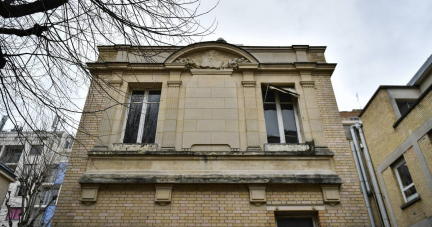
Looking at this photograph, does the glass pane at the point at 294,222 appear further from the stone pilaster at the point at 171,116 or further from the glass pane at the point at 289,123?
Answer: the stone pilaster at the point at 171,116

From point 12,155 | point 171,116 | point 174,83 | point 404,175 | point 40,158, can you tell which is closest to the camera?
point 171,116

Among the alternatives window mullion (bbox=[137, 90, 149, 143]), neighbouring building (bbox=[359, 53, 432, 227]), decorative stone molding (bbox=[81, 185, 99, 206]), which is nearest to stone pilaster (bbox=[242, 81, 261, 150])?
window mullion (bbox=[137, 90, 149, 143])

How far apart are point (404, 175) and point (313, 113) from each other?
8911 mm

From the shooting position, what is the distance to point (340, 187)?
6.88 m

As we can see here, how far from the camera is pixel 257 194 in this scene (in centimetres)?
668

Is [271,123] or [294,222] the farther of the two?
[271,123]

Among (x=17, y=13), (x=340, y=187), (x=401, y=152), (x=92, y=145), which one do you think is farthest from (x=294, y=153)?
(x=401, y=152)

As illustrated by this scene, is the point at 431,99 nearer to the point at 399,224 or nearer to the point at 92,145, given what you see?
the point at 399,224

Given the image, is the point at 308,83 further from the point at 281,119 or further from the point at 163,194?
the point at 163,194

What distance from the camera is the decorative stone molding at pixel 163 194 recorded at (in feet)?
21.7

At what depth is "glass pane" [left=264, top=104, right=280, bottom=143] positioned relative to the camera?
8.00 meters

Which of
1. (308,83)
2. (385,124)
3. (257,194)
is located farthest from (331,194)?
(385,124)

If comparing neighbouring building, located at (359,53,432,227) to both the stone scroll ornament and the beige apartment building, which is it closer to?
the beige apartment building

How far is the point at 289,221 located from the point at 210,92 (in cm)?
419
